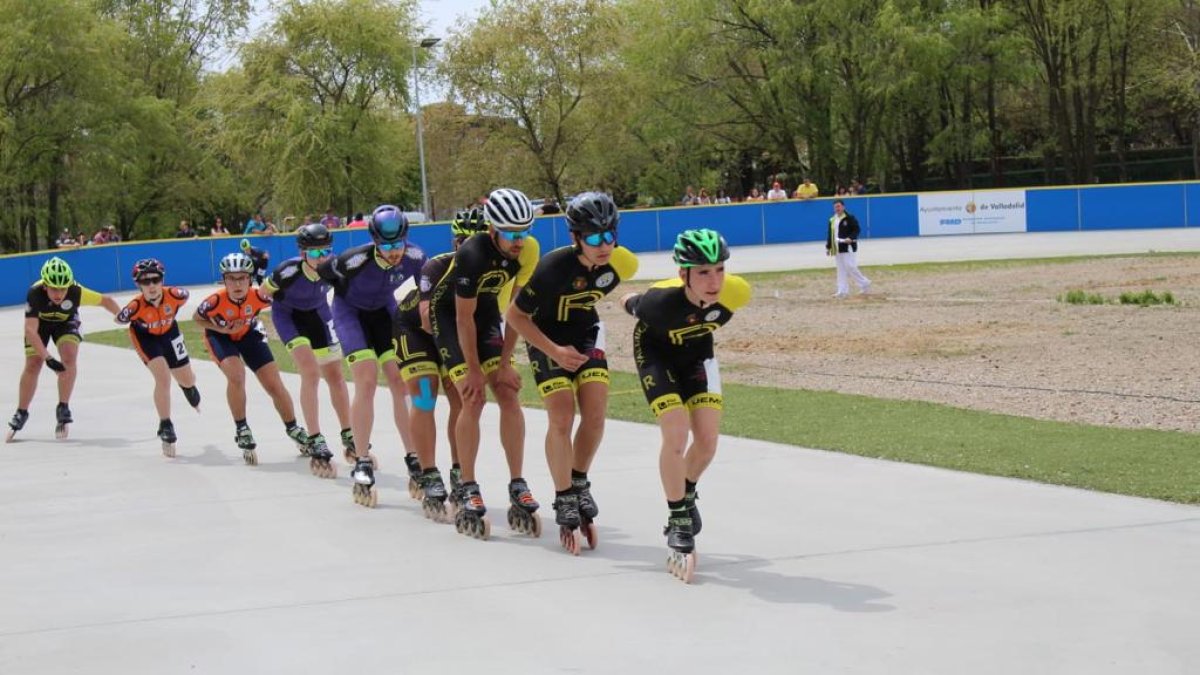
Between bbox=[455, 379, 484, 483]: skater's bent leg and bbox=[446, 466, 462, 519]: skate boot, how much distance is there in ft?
0.79

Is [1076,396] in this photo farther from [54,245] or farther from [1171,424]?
[54,245]

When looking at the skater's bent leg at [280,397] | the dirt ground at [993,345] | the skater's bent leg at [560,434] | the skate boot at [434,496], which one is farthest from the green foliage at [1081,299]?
the skater's bent leg at [560,434]

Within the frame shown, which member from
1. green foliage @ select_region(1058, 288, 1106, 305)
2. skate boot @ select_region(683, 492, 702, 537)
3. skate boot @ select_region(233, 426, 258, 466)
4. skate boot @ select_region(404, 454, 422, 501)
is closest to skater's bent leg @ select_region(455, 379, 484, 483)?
A: skate boot @ select_region(404, 454, 422, 501)

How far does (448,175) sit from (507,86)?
6.81m

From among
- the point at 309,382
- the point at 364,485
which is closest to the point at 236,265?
the point at 309,382

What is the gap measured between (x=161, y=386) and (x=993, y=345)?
1013 centimetres

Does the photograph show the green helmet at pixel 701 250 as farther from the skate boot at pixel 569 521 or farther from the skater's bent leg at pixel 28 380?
the skater's bent leg at pixel 28 380

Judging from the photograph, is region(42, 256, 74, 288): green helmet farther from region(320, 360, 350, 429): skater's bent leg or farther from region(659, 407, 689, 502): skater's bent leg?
region(659, 407, 689, 502): skater's bent leg

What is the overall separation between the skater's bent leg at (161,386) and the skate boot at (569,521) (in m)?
5.93

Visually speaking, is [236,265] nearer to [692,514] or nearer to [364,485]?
[364,485]

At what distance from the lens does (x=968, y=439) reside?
1106 centimetres

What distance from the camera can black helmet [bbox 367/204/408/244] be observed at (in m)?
9.54

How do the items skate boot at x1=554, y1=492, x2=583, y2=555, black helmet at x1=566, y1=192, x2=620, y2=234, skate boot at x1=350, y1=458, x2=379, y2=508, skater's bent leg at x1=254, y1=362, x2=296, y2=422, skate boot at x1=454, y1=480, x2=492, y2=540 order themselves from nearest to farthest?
black helmet at x1=566, y1=192, x2=620, y2=234
skate boot at x1=554, y1=492, x2=583, y2=555
skate boot at x1=454, y1=480, x2=492, y2=540
skate boot at x1=350, y1=458, x2=379, y2=508
skater's bent leg at x1=254, y1=362, x2=296, y2=422

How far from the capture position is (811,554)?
760 cm
